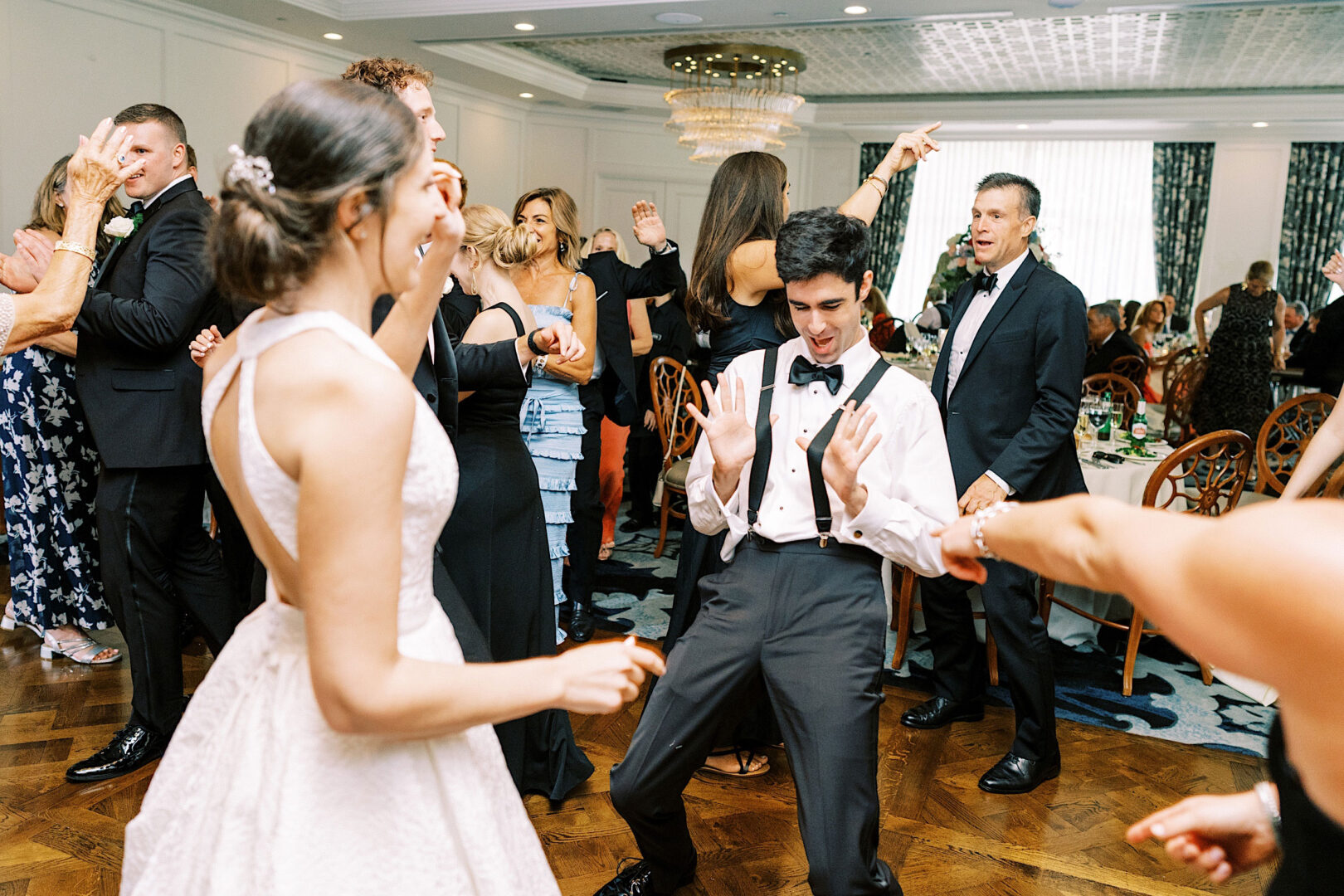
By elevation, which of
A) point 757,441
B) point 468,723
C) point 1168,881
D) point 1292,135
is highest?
point 1292,135

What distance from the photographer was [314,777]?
1.10 metres

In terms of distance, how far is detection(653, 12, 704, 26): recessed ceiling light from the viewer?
6019mm

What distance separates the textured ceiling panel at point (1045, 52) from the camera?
689 cm

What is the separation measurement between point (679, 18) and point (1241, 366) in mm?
4184

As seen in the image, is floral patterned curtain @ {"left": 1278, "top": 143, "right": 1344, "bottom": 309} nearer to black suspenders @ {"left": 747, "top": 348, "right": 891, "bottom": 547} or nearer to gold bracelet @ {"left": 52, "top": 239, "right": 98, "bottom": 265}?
black suspenders @ {"left": 747, "top": 348, "right": 891, "bottom": 547}

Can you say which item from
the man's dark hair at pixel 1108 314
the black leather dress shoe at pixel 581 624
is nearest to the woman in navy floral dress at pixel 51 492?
the black leather dress shoe at pixel 581 624

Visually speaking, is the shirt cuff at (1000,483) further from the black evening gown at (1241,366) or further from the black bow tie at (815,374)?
the black evening gown at (1241,366)

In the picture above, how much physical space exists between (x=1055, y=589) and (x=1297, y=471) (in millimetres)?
1583

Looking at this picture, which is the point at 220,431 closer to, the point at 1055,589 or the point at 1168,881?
the point at 1168,881

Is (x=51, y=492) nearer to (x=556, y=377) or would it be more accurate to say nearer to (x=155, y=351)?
(x=155, y=351)

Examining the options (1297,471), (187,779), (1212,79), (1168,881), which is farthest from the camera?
(1212,79)

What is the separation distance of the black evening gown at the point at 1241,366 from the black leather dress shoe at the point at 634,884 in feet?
18.5

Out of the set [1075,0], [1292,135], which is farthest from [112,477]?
[1292,135]

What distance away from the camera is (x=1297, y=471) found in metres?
2.71
